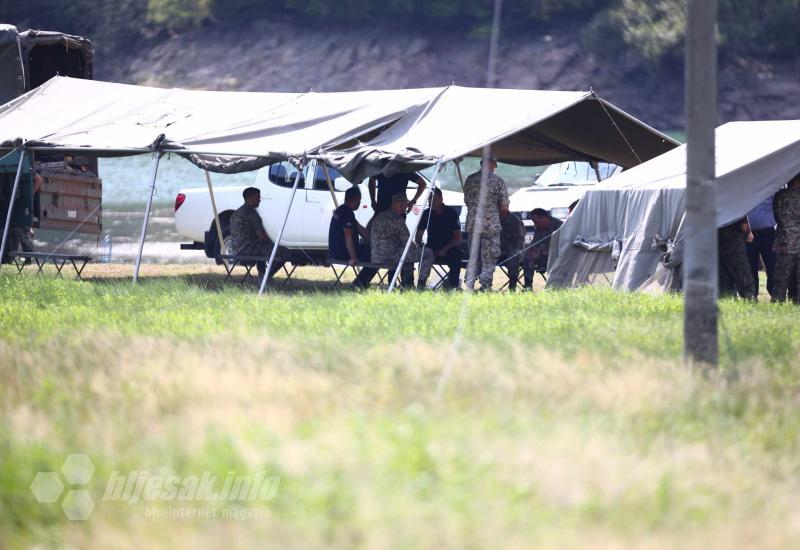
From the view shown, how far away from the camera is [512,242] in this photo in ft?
51.3

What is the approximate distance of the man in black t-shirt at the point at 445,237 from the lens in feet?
50.4

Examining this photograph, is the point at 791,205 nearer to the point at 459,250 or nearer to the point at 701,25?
the point at 459,250

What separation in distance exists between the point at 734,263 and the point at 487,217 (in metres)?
2.71

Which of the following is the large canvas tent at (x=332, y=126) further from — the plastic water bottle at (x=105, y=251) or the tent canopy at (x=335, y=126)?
the plastic water bottle at (x=105, y=251)

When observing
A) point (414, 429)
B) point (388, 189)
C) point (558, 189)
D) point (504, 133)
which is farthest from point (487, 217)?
point (414, 429)

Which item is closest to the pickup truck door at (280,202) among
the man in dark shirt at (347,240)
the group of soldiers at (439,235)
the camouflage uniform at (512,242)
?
the group of soldiers at (439,235)

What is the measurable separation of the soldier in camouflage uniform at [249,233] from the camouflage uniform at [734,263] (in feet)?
18.1

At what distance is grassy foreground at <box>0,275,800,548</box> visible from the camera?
4.63 metres

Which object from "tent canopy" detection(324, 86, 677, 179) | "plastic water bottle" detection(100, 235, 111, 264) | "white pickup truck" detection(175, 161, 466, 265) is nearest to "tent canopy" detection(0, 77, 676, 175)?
"tent canopy" detection(324, 86, 677, 179)

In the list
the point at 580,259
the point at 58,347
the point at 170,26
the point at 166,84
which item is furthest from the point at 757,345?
the point at 170,26

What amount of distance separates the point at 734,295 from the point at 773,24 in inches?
2001

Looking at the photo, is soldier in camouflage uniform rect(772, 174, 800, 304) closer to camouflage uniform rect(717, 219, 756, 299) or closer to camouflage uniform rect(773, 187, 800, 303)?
camouflage uniform rect(773, 187, 800, 303)

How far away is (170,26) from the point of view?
76250 millimetres

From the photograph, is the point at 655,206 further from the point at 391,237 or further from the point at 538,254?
the point at 391,237
